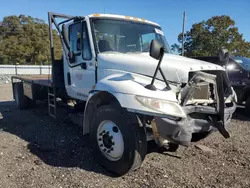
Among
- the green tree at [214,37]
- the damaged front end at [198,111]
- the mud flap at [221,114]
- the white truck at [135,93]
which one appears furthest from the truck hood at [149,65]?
the green tree at [214,37]

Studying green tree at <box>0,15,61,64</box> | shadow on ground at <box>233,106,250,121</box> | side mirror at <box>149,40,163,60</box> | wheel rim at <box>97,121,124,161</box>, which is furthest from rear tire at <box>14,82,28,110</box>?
green tree at <box>0,15,61,64</box>

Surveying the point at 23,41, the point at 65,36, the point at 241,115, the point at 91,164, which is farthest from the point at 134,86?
the point at 23,41

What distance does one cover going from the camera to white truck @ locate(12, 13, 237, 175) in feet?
10.0

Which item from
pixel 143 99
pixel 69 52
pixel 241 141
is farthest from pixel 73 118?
pixel 241 141

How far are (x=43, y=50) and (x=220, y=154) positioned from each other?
30.7 meters

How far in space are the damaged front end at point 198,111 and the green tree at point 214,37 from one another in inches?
659

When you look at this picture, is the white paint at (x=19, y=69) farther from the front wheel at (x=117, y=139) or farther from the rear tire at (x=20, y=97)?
the front wheel at (x=117, y=139)

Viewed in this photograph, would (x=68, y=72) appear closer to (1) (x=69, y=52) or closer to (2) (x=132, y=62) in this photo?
(1) (x=69, y=52)

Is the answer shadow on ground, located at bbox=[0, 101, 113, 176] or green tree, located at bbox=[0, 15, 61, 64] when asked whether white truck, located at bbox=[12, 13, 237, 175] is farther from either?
green tree, located at bbox=[0, 15, 61, 64]

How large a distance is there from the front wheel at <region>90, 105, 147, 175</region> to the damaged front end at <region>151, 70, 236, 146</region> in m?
0.29

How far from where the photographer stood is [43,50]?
31.5 m

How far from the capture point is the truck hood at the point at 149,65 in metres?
3.33

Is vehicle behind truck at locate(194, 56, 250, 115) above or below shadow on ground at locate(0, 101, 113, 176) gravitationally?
above

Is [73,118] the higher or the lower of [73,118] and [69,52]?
the lower
